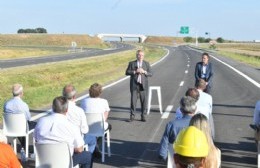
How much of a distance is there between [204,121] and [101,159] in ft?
15.7

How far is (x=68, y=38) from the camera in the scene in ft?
510

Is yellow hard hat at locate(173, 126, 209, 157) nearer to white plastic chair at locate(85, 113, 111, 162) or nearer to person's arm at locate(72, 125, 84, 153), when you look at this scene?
person's arm at locate(72, 125, 84, 153)

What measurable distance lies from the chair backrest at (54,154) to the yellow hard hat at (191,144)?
3.37m

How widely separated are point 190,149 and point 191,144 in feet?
0.11

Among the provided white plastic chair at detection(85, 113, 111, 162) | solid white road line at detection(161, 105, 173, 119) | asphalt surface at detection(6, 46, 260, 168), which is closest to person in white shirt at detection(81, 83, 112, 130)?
white plastic chair at detection(85, 113, 111, 162)

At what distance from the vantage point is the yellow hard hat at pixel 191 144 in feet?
10.4

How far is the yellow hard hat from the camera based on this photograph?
124 inches

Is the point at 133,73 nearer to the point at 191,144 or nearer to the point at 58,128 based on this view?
the point at 58,128

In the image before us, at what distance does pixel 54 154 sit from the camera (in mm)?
6391

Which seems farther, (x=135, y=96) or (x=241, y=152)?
(x=135, y=96)

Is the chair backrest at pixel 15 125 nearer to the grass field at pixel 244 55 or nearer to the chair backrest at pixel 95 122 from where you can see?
the chair backrest at pixel 95 122

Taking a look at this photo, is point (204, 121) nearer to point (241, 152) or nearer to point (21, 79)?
point (241, 152)

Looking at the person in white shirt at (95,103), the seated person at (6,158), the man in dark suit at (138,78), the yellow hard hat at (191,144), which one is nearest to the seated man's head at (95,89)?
the person in white shirt at (95,103)

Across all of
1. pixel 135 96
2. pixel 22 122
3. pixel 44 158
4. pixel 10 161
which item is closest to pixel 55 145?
pixel 44 158
